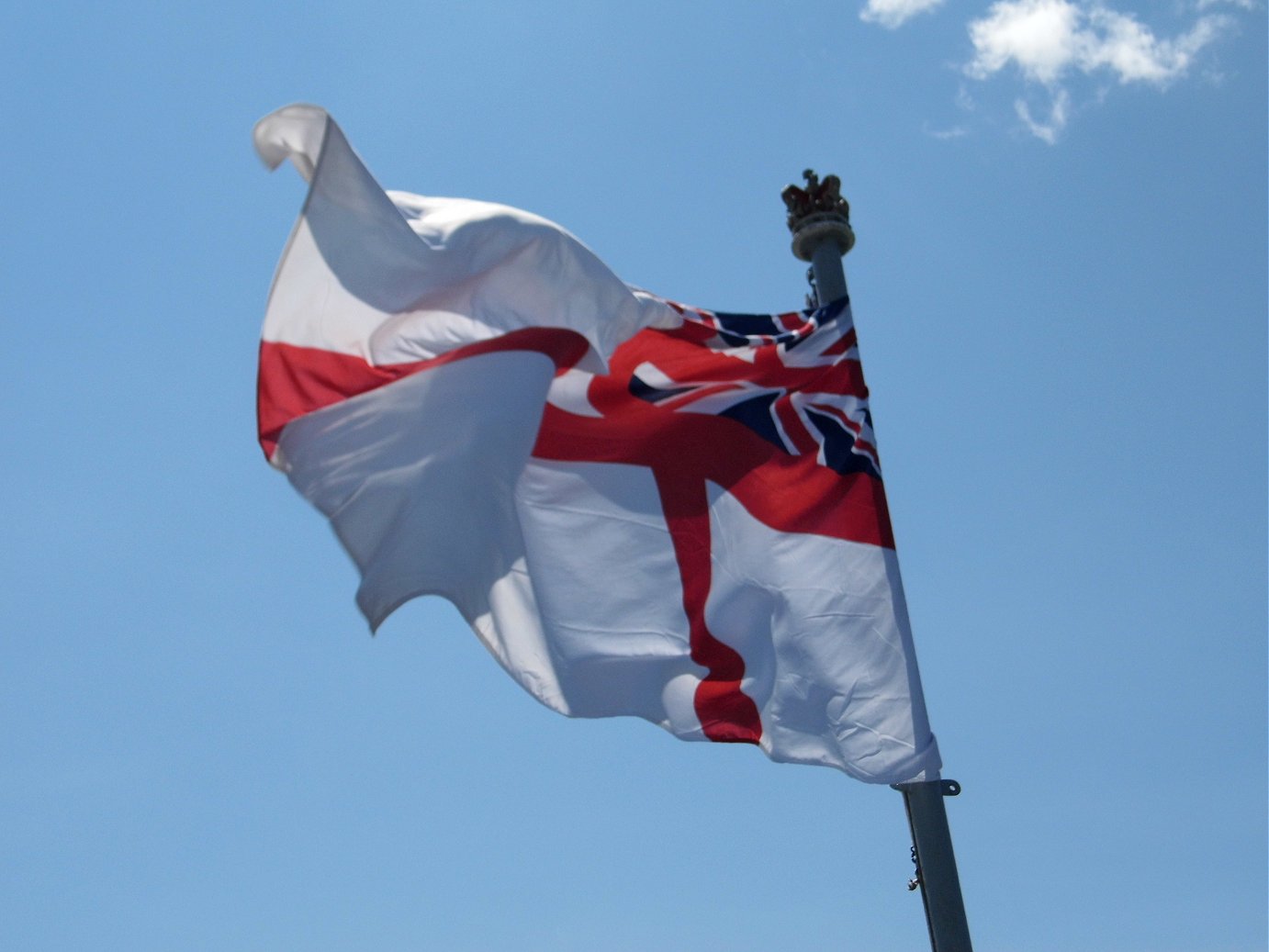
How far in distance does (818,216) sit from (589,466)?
2.51 m

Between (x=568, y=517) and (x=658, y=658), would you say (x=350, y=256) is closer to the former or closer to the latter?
(x=568, y=517)

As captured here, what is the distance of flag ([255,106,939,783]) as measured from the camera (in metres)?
8.66

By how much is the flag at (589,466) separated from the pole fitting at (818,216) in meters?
0.55

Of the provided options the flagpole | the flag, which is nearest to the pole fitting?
the flag

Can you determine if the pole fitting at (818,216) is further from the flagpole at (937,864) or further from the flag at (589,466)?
the flagpole at (937,864)

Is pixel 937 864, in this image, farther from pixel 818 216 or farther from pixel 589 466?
pixel 818 216

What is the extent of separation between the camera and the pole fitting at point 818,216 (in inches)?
422

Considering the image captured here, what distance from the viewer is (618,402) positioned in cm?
1035

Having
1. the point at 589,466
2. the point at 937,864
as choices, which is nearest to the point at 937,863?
the point at 937,864

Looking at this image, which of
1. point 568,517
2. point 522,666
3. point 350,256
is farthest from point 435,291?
point 522,666

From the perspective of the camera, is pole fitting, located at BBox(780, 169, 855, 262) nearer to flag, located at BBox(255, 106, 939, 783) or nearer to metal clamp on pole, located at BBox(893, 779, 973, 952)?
flag, located at BBox(255, 106, 939, 783)

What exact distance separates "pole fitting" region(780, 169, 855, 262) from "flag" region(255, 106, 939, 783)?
55 cm

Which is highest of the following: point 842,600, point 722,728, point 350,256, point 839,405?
point 350,256

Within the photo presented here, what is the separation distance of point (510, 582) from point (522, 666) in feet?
1.72
